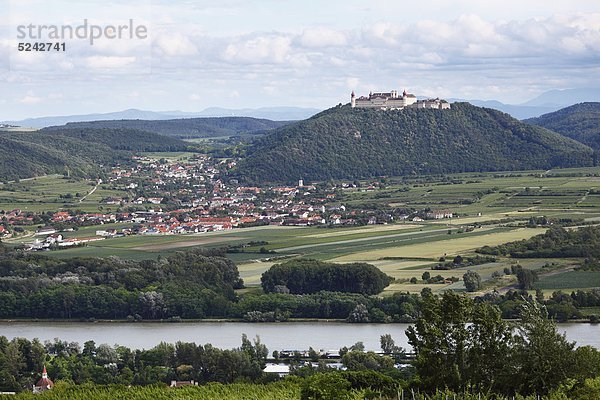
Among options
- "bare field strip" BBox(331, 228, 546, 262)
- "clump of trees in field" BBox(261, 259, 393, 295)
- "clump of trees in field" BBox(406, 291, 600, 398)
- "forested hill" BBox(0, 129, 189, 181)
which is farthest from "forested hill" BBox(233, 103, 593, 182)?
"clump of trees in field" BBox(406, 291, 600, 398)

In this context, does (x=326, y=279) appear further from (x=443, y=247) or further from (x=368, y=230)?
(x=368, y=230)

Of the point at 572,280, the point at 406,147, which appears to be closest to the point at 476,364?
the point at 572,280

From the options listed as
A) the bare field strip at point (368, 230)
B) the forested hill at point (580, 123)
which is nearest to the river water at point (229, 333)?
the bare field strip at point (368, 230)

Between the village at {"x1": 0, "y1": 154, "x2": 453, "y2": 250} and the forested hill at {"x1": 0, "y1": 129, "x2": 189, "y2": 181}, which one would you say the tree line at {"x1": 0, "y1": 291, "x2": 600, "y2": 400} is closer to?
the village at {"x1": 0, "y1": 154, "x2": 453, "y2": 250}

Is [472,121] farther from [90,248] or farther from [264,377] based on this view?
[264,377]

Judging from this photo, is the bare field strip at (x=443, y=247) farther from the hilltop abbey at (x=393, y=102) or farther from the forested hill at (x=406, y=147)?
the hilltop abbey at (x=393, y=102)
